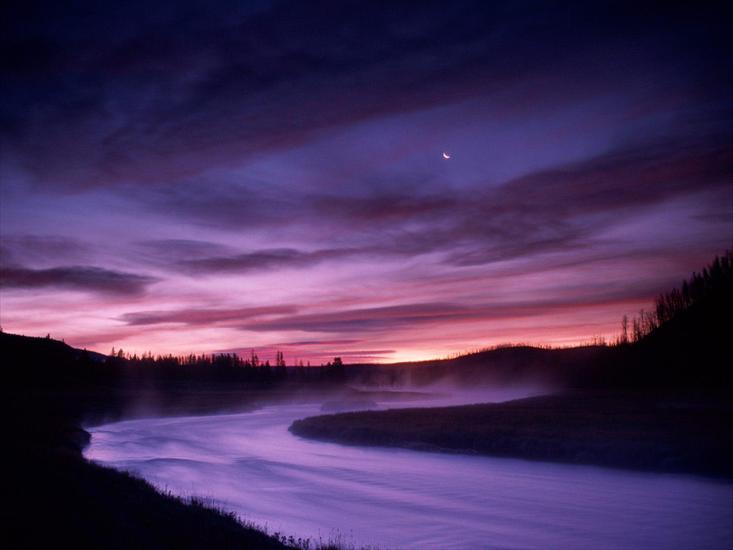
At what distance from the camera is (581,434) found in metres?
33.7

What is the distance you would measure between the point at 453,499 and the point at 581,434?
12989 millimetres

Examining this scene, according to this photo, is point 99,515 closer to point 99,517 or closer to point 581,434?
point 99,517

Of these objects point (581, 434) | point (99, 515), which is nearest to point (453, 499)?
point (581, 434)

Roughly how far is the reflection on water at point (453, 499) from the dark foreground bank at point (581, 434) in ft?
4.44

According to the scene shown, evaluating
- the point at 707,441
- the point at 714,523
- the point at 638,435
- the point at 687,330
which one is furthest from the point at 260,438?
the point at 687,330

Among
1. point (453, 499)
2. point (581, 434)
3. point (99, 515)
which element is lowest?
point (453, 499)

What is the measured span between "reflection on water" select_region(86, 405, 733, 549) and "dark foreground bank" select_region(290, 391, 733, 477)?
1.35 meters

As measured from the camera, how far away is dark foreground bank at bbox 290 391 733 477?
27484 millimetres

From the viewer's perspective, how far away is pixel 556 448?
105ft


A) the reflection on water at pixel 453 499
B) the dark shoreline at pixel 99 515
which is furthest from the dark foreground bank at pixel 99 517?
the reflection on water at pixel 453 499

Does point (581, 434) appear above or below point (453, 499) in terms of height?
above

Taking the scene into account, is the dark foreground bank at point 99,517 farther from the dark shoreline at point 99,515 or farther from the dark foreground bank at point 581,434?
the dark foreground bank at point 581,434

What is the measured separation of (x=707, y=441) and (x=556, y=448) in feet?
25.5

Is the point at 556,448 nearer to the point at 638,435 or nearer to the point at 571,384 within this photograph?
the point at 638,435
